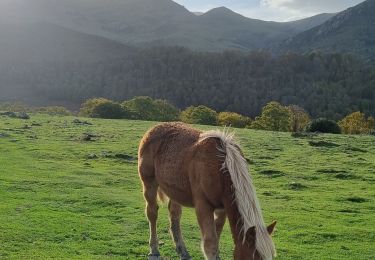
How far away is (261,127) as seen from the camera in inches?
2405

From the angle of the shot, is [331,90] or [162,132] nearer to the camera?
[162,132]

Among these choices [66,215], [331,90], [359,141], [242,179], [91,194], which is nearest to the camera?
[242,179]

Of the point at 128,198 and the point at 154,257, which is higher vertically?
the point at 154,257

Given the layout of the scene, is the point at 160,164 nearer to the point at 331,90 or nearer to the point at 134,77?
the point at 331,90

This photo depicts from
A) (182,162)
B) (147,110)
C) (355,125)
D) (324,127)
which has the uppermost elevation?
(182,162)

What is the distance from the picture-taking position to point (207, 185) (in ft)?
22.9

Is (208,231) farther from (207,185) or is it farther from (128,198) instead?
(128,198)

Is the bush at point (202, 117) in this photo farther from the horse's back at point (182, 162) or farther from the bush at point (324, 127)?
the horse's back at point (182, 162)

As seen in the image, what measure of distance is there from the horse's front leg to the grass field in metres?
3.10

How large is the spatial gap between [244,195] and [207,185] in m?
0.72

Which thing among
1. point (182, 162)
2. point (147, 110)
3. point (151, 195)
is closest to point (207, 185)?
point (182, 162)

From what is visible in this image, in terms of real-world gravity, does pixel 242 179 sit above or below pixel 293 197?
above

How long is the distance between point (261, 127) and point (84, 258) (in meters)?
53.1

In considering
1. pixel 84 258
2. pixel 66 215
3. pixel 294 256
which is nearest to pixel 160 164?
pixel 84 258
